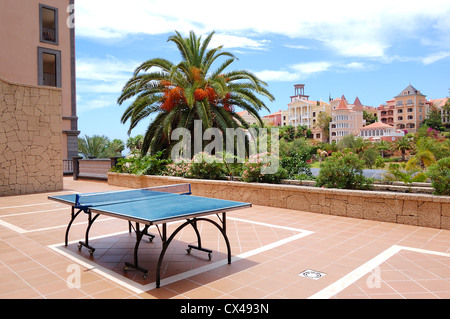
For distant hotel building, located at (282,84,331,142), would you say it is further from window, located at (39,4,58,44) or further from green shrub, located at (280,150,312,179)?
green shrub, located at (280,150,312,179)

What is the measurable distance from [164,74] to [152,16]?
219 centimetres

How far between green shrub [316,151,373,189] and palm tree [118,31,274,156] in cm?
604

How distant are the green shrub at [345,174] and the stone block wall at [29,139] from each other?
9.48 metres

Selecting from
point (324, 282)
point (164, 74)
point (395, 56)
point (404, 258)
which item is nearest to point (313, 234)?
point (404, 258)

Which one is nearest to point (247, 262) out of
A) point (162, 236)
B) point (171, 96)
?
point (162, 236)

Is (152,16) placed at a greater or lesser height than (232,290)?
greater

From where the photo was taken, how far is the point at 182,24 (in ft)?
44.4

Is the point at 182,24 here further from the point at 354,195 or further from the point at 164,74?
the point at 354,195

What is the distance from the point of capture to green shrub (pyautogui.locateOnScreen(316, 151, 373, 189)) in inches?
285

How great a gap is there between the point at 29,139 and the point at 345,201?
10.3 m

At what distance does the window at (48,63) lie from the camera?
20.6m

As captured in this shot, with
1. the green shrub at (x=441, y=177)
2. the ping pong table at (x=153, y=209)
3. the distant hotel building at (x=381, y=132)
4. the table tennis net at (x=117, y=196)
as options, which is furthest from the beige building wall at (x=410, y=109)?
the ping pong table at (x=153, y=209)

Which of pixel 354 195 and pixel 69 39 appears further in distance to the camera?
pixel 69 39

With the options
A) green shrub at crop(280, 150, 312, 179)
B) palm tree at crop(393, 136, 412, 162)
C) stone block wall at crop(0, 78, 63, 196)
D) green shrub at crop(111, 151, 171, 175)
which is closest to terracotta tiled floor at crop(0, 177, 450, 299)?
green shrub at crop(280, 150, 312, 179)
